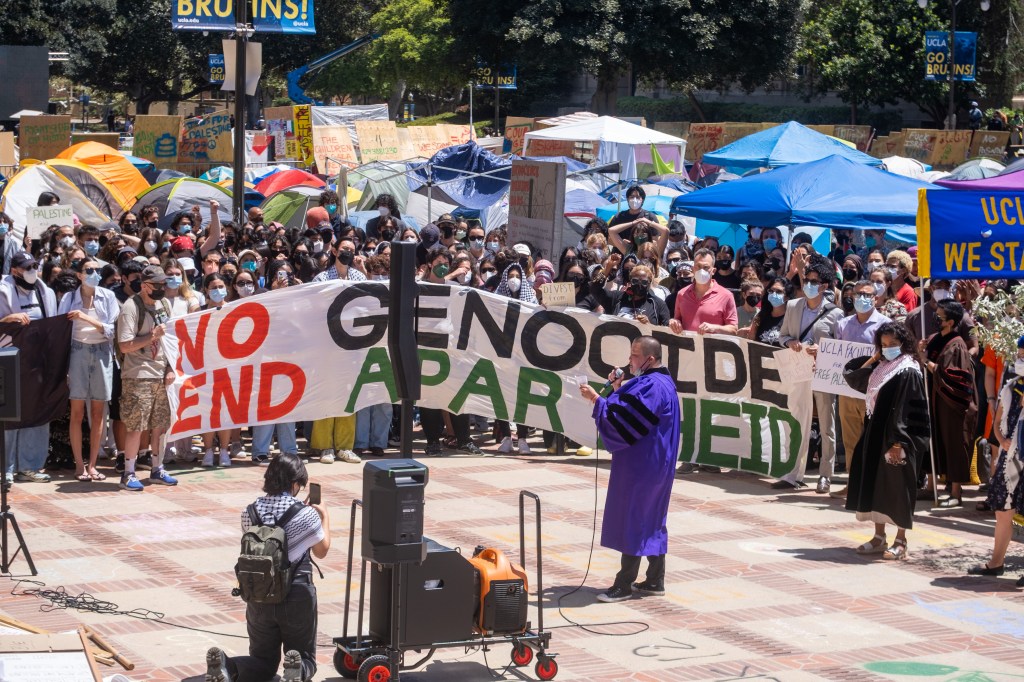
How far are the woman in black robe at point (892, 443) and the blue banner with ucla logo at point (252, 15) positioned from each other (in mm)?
11349

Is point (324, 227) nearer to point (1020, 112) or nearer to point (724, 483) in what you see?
point (724, 483)

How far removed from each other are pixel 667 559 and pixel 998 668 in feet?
8.98

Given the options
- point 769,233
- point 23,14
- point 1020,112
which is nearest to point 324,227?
point 769,233

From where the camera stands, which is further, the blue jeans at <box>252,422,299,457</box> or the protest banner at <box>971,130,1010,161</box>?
the protest banner at <box>971,130,1010,161</box>

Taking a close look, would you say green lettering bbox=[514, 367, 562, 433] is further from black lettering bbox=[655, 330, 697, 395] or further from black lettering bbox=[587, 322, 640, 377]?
black lettering bbox=[655, 330, 697, 395]

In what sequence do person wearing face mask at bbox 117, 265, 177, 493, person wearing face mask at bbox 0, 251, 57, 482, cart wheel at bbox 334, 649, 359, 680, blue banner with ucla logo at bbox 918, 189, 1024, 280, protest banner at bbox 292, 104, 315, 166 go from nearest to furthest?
cart wheel at bbox 334, 649, 359, 680 → blue banner with ucla logo at bbox 918, 189, 1024, 280 → person wearing face mask at bbox 117, 265, 177, 493 → person wearing face mask at bbox 0, 251, 57, 482 → protest banner at bbox 292, 104, 315, 166

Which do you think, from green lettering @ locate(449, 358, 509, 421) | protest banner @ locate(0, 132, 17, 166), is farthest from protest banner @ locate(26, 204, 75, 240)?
protest banner @ locate(0, 132, 17, 166)

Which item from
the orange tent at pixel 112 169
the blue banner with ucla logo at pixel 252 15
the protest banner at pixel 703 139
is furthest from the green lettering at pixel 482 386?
the protest banner at pixel 703 139

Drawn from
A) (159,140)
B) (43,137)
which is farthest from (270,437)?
(159,140)

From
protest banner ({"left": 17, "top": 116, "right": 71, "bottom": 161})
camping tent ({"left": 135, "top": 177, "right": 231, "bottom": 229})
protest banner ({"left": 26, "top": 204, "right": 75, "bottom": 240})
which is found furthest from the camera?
protest banner ({"left": 17, "top": 116, "right": 71, "bottom": 161})

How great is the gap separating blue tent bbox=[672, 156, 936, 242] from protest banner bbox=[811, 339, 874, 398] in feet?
11.5

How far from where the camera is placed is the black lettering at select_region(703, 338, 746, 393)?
42.9 feet

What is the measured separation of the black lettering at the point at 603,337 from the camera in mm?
13422

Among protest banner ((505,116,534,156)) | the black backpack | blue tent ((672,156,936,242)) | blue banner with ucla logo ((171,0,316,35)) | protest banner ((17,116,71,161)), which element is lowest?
the black backpack
